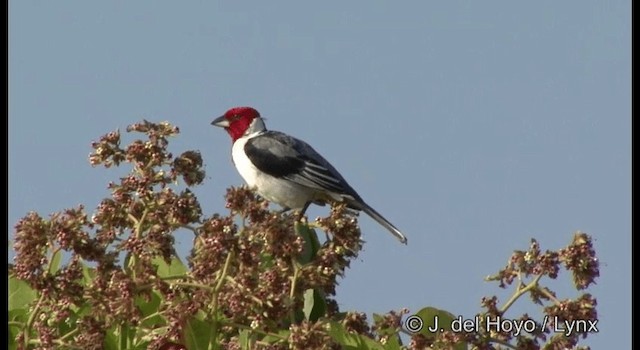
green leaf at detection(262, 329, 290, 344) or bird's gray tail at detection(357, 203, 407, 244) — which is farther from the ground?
bird's gray tail at detection(357, 203, 407, 244)

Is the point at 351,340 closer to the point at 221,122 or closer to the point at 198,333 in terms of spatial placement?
the point at 198,333

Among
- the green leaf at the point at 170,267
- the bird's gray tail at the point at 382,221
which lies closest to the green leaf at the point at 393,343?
the green leaf at the point at 170,267

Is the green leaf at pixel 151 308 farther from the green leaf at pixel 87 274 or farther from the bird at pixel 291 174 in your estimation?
the bird at pixel 291 174

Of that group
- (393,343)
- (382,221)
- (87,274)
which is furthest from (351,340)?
(382,221)

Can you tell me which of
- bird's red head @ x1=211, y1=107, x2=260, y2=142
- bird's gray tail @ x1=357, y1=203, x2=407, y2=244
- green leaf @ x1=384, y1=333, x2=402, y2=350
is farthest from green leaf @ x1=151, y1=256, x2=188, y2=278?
bird's red head @ x1=211, y1=107, x2=260, y2=142

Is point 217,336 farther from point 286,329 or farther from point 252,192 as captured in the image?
point 252,192

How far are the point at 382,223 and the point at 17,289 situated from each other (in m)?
4.18

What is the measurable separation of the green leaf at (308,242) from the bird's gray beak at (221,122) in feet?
16.8

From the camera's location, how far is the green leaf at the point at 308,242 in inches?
189

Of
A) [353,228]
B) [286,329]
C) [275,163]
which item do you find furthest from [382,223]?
[286,329]

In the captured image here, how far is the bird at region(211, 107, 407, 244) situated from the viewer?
352 inches

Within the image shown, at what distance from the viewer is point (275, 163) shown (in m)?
9.22

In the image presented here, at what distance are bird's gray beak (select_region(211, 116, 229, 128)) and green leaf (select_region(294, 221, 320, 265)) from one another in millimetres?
5120

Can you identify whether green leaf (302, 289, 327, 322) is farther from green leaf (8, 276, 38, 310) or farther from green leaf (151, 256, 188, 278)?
green leaf (8, 276, 38, 310)
